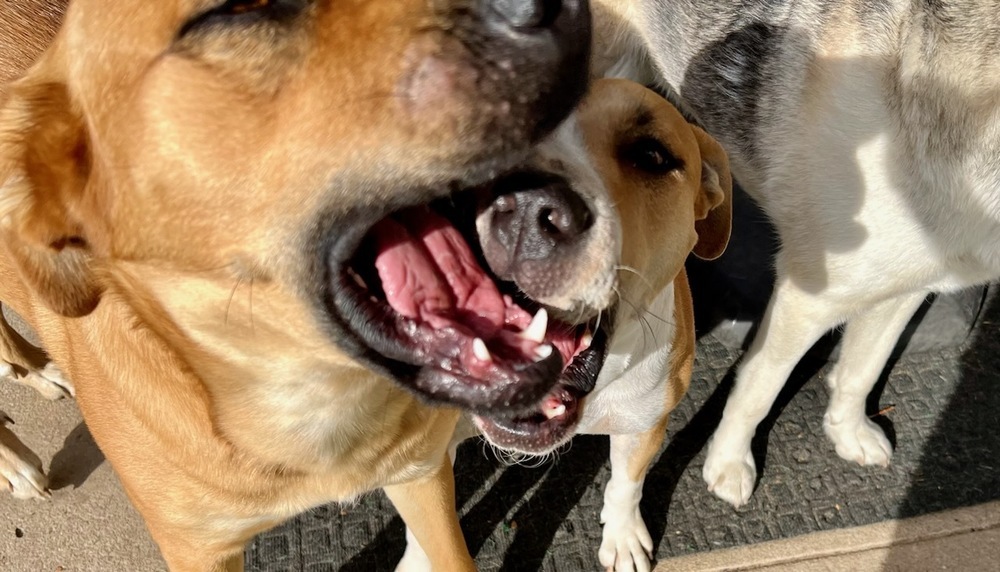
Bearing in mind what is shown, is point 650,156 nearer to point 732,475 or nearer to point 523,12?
point 523,12

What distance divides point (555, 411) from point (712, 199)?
2.23 feet

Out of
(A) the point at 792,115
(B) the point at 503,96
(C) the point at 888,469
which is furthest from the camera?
(C) the point at 888,469

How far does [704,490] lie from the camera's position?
8.93ft

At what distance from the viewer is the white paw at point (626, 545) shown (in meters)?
2.48

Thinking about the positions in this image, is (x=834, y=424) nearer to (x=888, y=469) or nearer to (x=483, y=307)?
(x=888, y=469)

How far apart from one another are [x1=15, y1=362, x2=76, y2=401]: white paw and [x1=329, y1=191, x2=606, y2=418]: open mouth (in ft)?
6.77

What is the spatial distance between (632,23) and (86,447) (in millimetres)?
2476

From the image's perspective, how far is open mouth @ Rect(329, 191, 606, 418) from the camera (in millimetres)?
1371

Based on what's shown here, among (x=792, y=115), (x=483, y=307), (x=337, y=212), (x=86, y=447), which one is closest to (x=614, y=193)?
(x=483, y=307)

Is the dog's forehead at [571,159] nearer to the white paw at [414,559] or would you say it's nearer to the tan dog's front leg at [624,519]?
the tan dog's front leg at [624,519]

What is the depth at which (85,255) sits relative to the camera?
149 centimetres

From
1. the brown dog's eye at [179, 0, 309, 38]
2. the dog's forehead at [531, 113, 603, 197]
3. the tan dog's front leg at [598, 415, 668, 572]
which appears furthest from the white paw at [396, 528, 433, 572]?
the brown dog's eye at [179, 0, 309, 38]

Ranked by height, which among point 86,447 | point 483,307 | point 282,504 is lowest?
point 86,447

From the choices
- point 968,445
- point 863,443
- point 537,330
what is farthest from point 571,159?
point 968,445
